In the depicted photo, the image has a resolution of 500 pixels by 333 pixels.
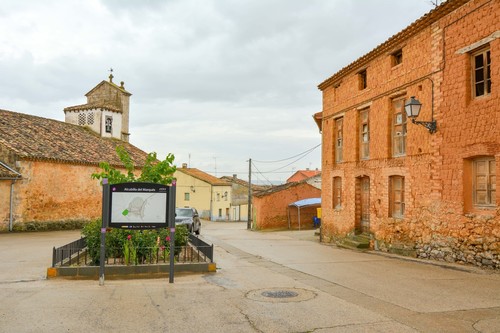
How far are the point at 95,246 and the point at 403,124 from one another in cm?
1139

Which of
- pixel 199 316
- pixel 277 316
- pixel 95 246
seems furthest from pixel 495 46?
pixel 95 246

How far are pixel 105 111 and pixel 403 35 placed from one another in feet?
95.3

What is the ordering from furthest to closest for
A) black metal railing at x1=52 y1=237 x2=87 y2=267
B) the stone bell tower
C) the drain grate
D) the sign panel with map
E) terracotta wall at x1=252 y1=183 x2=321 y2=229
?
the stone bell tower → terracotta wall at x1=252 y1=183 x2=321 y2=229 → black metal railing at x1=52 y1=237 x2=87 y2=267 → the sign panel with map → the drain grate

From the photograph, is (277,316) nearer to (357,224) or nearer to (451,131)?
(451,131)

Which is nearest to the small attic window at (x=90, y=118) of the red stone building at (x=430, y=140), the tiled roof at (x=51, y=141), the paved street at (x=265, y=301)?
→ the tiled roof at (x=51, y=141)

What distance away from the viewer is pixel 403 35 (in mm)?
16047

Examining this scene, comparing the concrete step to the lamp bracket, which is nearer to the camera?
the lamp bracket

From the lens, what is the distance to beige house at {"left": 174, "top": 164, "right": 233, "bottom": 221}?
59906mm

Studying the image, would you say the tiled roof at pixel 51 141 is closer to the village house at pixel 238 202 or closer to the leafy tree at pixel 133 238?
the leafy tree at pixel 133 238

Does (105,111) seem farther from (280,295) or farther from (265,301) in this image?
(265,301)

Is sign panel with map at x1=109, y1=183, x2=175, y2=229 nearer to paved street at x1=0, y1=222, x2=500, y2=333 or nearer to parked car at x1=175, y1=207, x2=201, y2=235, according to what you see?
paved street at x1=0, y1=222, x2=500, y2=333

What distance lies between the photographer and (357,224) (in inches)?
771

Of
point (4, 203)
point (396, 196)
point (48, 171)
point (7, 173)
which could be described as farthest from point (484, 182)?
point (48, 171)

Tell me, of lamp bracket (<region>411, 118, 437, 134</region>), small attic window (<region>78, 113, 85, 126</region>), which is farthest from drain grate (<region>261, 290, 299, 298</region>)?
small attic window (<region>78, 113, 85, 126</region>)
